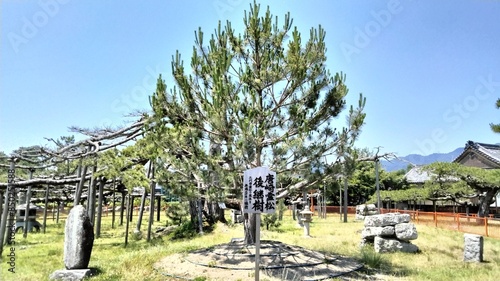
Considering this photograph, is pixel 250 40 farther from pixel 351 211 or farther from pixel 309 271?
pixel 351 211

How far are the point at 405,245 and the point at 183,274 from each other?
7242 mm

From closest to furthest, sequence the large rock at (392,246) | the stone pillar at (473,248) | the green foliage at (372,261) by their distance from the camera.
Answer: the green foliage at (372,261) < the stone pillar at (473,248) < the large rock at (392,246)

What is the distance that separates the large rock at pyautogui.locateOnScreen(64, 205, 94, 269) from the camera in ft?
27.1

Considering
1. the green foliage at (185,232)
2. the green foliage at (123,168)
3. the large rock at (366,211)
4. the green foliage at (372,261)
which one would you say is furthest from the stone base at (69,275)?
the large rock at (366,211)

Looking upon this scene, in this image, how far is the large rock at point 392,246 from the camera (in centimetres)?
1142

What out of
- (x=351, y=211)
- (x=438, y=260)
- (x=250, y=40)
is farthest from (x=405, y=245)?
(x=351, y=211)

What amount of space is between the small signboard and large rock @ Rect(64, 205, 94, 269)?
4149 millimetres

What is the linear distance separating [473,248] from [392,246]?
226 centimetres

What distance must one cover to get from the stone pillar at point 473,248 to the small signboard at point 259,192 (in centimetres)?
652

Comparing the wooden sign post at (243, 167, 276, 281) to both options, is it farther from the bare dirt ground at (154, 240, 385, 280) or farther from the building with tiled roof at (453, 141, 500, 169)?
the building with tiled roof at (453, 141, 500, 169)

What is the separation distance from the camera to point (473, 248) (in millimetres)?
9945

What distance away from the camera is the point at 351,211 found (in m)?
26.7

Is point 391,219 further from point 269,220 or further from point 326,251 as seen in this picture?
point 269,220

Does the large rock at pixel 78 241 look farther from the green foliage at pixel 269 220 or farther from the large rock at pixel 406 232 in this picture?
the large rock at pixel 406 232
